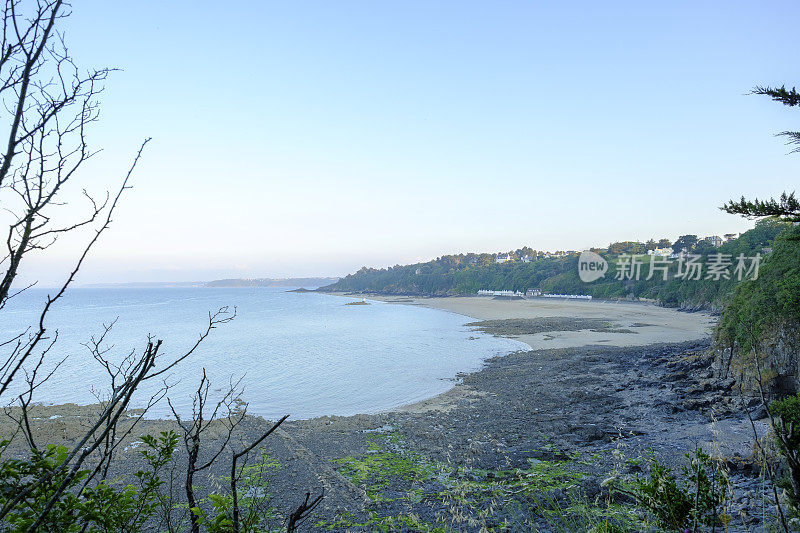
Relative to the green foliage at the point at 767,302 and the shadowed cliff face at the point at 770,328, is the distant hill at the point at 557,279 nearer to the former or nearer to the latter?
the green foliage at the point at 767,302

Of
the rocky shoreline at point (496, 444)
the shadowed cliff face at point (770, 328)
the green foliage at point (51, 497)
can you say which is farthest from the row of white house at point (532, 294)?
the green foliage at point (51, 497)

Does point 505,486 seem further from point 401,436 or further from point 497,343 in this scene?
point 497,343

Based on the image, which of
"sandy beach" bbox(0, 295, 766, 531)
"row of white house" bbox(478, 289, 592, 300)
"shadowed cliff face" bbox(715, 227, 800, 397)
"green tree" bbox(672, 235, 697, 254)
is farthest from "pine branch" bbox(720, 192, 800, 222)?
"green tree" bbox(672, 235, 697, 254)

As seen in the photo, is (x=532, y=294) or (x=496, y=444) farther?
(x=532, y=294)

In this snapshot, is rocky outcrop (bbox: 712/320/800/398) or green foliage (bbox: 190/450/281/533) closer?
green foliage (bbox: 190/450/281/533)

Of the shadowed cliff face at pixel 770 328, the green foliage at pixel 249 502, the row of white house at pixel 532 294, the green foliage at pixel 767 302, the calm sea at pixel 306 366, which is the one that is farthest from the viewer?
the row of white house at pixel 532 294

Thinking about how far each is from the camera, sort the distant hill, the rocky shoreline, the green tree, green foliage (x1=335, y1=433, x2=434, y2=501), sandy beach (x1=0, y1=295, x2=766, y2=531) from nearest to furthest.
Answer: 1. the rocky shoreline
2. sandy beach (x1=0, y1=295, x2=766, y2=531)
3. green foliage (x1=335, y1=433, x2=434, y2=501)
4. the distant hill
5. the green tree

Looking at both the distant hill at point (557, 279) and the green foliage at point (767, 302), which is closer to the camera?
the green foliage at point (767, 302)

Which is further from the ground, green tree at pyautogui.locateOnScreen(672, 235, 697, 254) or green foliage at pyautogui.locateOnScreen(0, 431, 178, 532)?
green tree at pyautogui.locateOnScreen(672, 235, 697, 254)

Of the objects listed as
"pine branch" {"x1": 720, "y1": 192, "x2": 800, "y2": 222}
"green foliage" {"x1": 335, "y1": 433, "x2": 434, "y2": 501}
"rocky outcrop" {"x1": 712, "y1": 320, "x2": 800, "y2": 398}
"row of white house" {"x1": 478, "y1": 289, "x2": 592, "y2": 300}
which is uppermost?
"pine branch" {"x1": 720, "y1": 192, "x2": 800, "y2": 222}

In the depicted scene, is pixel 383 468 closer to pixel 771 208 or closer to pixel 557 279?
pixel 771 208

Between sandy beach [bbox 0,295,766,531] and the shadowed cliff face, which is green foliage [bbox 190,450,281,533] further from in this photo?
the shadowed cliff face

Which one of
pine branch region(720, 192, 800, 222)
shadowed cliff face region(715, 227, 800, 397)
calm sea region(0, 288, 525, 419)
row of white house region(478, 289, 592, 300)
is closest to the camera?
pine branch region(720, 192, 800, 222)

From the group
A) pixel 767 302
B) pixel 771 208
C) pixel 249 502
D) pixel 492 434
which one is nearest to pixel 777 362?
pixel 767 302
